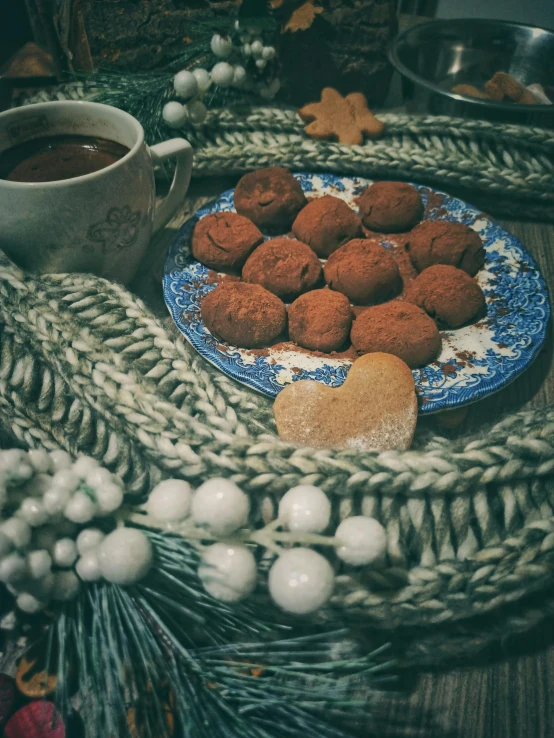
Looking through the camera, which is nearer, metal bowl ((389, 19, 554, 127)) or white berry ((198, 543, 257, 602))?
white berry ((198, 543, 257, 602))

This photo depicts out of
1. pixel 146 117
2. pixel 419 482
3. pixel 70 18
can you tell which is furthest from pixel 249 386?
pixel 70 18

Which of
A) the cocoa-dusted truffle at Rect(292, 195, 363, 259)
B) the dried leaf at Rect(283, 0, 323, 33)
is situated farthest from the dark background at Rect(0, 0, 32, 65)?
the cocoa-dusted truffle at Rect(292, 195, 363, 259)

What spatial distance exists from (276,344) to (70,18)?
57 centimetres

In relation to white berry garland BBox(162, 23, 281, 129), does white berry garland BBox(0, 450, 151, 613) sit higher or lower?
lower

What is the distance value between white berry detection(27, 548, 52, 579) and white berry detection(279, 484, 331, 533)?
135mm

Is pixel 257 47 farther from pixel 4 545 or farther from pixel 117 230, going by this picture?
pixel 4 545

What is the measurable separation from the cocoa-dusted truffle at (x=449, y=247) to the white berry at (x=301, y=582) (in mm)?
427

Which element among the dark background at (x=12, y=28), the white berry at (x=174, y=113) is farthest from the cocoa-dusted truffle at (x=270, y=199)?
the dark background at (x=12, y=28)

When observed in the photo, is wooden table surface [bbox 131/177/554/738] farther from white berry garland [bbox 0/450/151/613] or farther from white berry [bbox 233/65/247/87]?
white berry [bbox 233/65/247/87]

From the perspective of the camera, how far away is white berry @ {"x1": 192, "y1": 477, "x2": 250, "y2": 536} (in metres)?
0.32

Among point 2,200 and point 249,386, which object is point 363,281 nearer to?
point 249,386

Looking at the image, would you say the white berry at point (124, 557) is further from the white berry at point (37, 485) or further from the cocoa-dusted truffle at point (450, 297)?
the cocoa-dusted truffle at point (450, 297)

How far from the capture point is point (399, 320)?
0.54 metres

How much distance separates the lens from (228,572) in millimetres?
310
